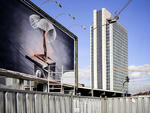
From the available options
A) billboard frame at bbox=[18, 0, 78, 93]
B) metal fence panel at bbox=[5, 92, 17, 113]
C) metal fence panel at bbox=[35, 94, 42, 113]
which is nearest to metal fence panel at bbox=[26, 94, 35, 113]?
metal fence panel at bbox=[35, 94, 42, 113]

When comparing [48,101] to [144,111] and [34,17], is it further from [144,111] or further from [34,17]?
[34,17]

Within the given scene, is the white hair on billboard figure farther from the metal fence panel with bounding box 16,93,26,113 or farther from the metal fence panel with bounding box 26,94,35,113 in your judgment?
the metal fence panel with bounding box 16,93,26,113

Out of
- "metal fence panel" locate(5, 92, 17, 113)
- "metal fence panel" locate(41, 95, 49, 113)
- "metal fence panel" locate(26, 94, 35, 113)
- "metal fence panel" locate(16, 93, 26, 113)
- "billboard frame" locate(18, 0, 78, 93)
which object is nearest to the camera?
"metal fence panel" locate(5, 92, 17, 113)

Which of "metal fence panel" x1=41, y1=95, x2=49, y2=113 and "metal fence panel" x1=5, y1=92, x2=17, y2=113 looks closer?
"metal fence panel" x1=5, y1=92, x2=17, y2=113

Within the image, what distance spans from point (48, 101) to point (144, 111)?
885 centimetres

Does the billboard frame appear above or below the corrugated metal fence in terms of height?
above

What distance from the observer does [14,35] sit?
21531mm

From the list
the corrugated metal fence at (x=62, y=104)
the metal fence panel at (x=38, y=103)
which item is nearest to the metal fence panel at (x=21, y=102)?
the corrugated metal fence at (x=62, y=104)

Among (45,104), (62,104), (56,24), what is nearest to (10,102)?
(45,104)

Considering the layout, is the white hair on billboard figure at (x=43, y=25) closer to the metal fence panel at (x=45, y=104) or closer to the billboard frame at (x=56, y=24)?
the billboard frame at (x=56, y=24)

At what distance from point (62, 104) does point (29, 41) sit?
10674 millimetres

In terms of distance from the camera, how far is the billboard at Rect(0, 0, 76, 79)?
20.7m

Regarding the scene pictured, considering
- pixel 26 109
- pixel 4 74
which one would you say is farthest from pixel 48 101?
pixel 4 74

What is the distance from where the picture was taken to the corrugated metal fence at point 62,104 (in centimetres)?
1048
